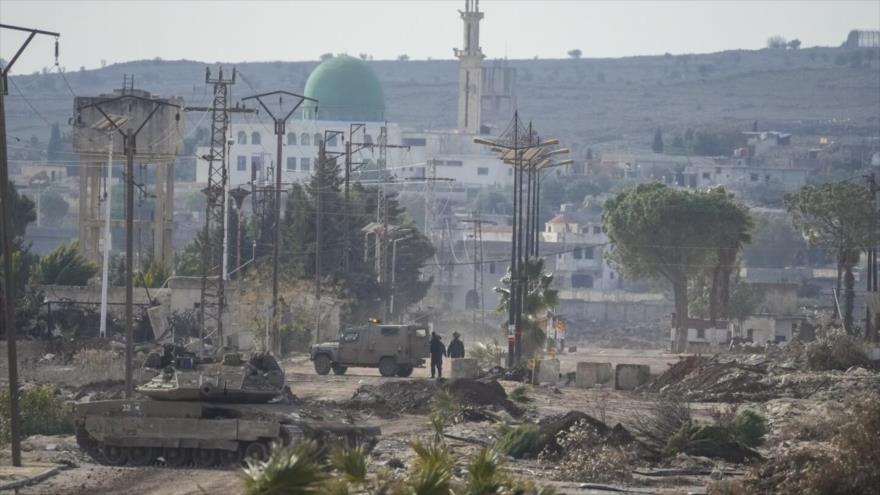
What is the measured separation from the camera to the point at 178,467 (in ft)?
94.7

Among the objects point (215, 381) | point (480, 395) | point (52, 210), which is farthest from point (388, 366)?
point (52, 210)

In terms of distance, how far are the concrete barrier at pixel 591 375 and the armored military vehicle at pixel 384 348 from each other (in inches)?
162

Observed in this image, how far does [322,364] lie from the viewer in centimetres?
5141

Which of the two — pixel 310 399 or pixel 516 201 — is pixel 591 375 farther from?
pixel 310 399

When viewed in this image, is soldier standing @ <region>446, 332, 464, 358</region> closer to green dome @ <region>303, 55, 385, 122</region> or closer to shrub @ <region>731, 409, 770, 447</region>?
shrub @ <region>731, 409, 770, 447</region>

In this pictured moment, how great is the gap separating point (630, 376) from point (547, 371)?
218 centimetres

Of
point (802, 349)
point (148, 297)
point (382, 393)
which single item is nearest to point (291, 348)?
point (148, 297)

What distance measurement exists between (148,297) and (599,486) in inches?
1457

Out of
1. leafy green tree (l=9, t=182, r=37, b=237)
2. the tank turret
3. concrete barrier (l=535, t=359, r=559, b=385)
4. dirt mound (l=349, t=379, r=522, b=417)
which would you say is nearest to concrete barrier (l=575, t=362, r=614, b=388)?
concrete barrier (l=535, t=359, r=559, b=385)

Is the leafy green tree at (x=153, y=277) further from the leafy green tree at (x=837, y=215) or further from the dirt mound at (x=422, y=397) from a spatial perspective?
the leafy green tree at (x=837, y=215)

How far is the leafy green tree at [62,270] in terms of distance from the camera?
219ft

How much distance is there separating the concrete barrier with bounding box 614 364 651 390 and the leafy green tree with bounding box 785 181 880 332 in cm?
3757

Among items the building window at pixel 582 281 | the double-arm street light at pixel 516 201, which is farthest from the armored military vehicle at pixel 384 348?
the building window at pixel 582 281

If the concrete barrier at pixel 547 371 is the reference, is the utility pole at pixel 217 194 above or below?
above
